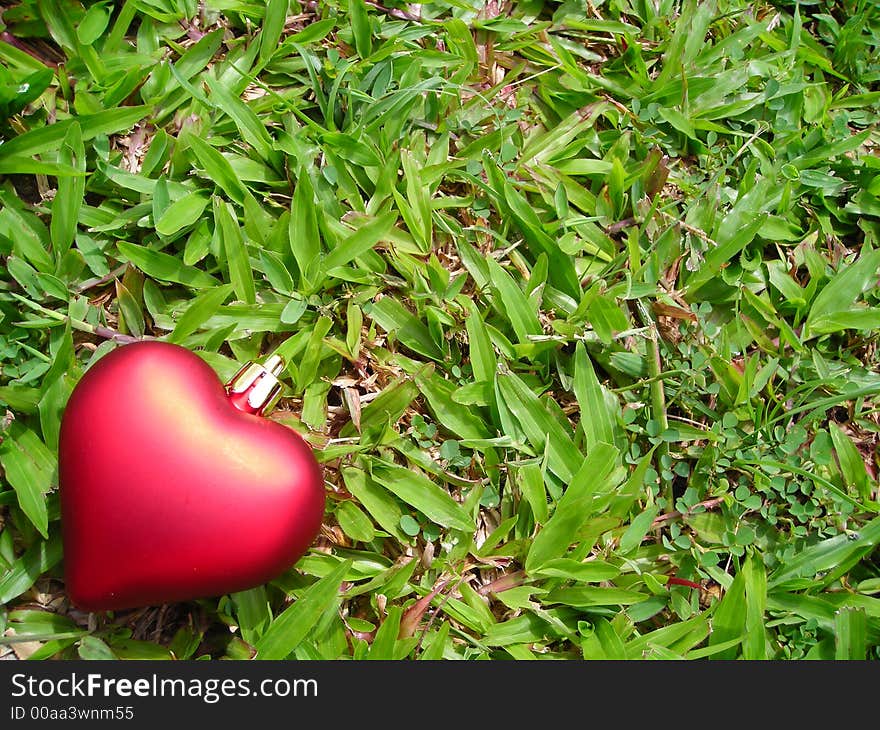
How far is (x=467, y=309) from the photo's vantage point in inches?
62.1

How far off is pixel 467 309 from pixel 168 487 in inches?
25.8

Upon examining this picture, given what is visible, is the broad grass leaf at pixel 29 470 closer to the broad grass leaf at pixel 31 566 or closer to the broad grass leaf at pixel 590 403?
the broad grass leaf at pixel 31 566

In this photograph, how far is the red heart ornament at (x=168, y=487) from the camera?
121 cm

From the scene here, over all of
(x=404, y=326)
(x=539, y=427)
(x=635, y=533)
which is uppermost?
(x=404, y=326)

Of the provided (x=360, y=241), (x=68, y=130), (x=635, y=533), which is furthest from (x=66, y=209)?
(x=635, y=533)

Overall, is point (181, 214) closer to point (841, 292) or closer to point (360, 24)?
point (360, 24)

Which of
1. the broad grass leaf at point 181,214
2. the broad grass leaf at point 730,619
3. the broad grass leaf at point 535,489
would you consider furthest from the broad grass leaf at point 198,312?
the broad grass leaf at point 730,619

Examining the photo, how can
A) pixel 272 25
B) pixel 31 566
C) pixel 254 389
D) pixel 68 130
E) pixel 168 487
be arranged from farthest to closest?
pixel 272 25 < pixel 68 130 < pixel 31 566 < pixel 254 389 < pixel 168 487

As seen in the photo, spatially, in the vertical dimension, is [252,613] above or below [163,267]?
below

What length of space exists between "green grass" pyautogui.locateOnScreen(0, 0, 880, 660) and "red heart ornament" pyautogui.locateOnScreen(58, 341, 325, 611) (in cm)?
20

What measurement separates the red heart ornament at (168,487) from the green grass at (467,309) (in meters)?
0.20
